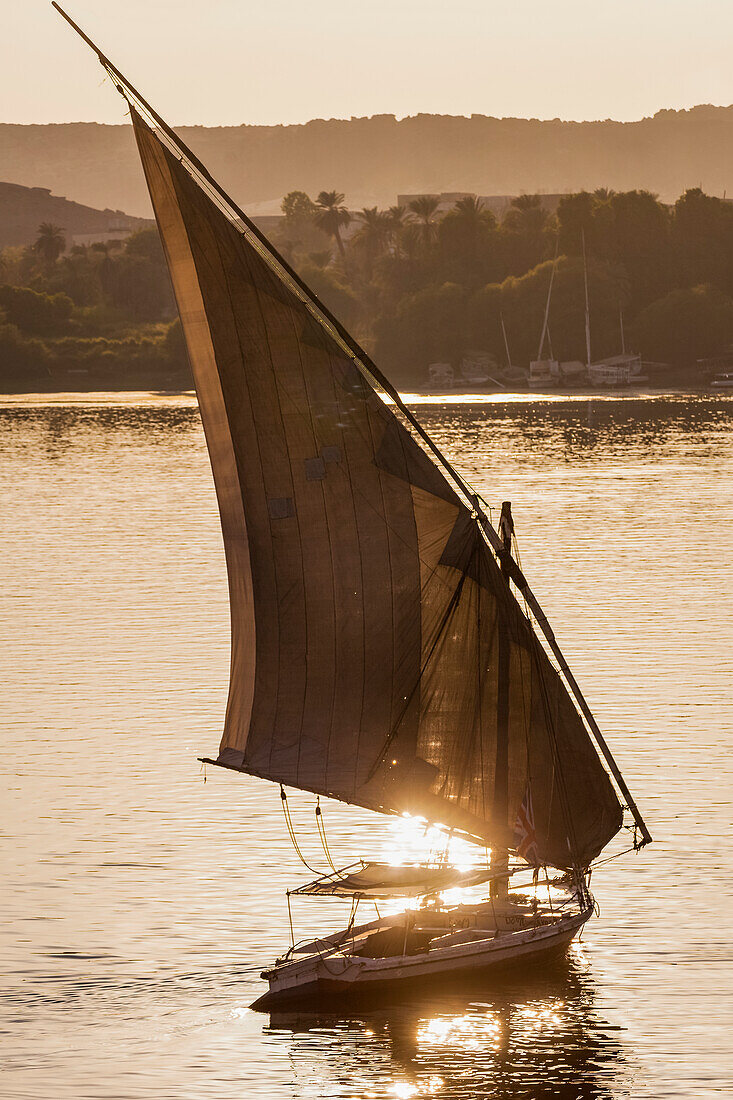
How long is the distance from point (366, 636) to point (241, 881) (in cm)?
1058

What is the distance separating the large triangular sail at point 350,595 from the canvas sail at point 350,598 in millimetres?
31

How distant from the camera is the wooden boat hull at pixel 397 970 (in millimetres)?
29922

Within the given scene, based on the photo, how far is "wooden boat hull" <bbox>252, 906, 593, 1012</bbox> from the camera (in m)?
29.9

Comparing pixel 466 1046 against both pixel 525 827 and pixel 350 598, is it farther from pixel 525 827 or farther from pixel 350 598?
pixel 350 598

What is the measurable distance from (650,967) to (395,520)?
10363mm

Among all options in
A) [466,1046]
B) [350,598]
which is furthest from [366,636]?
[466,1046]

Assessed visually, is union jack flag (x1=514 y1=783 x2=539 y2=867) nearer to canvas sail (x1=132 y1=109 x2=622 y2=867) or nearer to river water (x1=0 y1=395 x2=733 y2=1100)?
canvas sail (x1=132 y1=109 x2=622 y2=867)

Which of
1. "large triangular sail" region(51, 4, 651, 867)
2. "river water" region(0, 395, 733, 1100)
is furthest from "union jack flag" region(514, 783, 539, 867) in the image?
"river water" region(0, 395, 733, 1100)

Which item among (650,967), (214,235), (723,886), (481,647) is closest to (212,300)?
(214,235)

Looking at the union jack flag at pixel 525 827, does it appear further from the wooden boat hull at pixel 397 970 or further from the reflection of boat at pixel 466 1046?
the reflection of boat at pixel 466 1046

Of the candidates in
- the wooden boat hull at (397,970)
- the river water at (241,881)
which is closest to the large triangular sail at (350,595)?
the wooden boat hull at (397,970)

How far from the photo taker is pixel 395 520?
3088 centimetres

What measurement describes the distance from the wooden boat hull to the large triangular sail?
1.61 meters

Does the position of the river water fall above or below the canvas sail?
below
